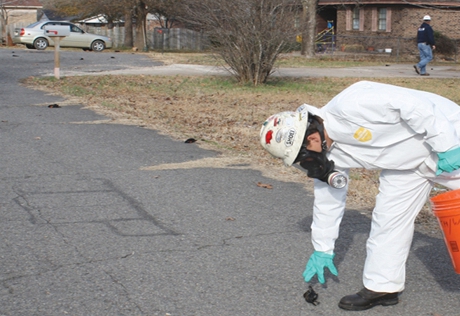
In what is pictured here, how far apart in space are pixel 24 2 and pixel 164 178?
185 ft

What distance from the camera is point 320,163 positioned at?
3893 millimetres

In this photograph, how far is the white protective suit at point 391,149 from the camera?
366 cm

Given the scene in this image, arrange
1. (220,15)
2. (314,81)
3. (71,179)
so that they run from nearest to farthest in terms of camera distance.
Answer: (71,179) < (220,15) < (314,81)

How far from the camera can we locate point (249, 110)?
42.2 feet

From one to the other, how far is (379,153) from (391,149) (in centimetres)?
7

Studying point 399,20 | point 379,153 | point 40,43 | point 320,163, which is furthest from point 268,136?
point 399,20

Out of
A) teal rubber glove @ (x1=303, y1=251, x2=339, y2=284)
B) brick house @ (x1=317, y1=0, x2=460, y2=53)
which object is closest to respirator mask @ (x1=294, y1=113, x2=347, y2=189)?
teal rubber glove @ (x1=303, y1=251, x2=339, y2=284)

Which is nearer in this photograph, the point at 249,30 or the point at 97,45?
the point at 249,30

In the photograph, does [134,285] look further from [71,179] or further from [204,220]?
[71,179]

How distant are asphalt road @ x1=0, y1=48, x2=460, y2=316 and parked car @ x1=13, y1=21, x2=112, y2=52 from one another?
87.2 feet

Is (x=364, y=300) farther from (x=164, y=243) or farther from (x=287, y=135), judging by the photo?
(x=164, y=243)

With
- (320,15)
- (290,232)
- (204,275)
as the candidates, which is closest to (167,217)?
(290,232)

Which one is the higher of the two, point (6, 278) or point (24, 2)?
point (24, 2)

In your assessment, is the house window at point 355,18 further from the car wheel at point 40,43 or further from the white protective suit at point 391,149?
the white protective suit at point 391,149
